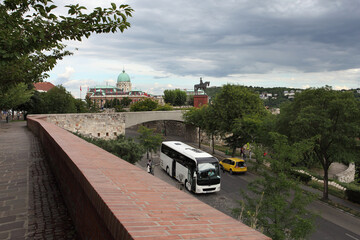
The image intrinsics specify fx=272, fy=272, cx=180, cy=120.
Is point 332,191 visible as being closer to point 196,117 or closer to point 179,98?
point 196,117

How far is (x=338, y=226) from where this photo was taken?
14023 mm

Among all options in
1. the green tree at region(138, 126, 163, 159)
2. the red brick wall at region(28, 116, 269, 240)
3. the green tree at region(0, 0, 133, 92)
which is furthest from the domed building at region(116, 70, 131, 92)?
the red brick wall at region(28, 116, 269, 240)

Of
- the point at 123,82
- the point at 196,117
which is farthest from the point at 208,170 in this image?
the point at 123,82

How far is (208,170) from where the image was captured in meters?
17.3

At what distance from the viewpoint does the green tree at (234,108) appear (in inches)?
1166

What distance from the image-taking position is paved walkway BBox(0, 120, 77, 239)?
4.30 meters

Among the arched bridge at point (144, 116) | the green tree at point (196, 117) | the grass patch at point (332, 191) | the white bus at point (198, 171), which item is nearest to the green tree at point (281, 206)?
→ the white bus at point (198, 171)

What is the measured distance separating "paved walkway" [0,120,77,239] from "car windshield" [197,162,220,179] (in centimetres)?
1012

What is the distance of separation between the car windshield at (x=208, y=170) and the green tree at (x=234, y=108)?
469 inches

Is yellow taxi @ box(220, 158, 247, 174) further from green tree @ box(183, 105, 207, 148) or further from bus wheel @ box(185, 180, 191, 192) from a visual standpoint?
green tree @ box(183, 105, 207, 148)

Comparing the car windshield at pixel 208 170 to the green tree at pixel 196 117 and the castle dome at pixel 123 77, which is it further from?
the castle dome at pixel 123 77

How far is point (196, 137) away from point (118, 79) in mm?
146680

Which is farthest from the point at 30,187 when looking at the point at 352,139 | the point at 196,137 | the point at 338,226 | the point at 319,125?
the point at 196,137

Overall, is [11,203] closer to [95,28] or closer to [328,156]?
[95,28]
